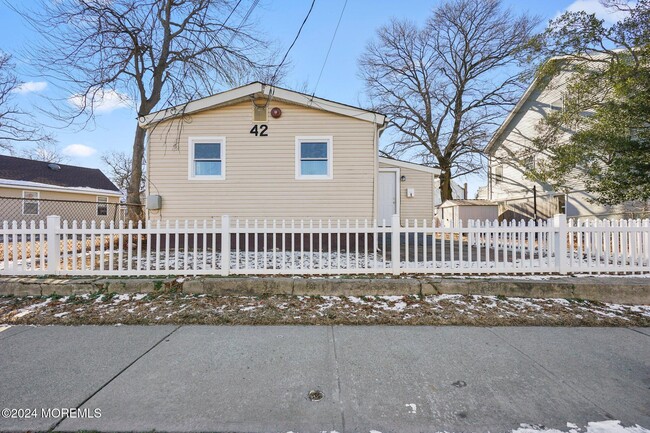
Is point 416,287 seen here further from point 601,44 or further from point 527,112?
point 527,112

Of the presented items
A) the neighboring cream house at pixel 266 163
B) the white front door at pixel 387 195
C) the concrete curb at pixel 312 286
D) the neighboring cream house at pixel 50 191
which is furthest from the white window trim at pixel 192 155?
the neighboring cream house at pixel 50 191

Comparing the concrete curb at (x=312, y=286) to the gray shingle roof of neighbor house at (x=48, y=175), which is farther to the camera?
the gray shingle roof of neighbor house at (x=48, y=175)

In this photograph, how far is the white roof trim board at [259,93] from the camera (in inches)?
297

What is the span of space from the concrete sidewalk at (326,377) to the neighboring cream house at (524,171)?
1100 cm

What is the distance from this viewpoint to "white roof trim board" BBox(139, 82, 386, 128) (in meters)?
7.55

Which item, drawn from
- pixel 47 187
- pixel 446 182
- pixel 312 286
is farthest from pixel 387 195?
pixel 47 187

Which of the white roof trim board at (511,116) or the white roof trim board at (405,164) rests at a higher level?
the white roof trim board at (511,116)

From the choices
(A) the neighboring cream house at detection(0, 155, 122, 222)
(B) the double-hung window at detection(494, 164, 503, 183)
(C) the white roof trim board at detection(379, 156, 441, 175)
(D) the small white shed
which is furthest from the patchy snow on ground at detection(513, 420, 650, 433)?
Answer: (B) the double-hung window at detection(494, 164, 503, 183)

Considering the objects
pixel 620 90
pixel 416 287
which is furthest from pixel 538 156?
pixel 416 287

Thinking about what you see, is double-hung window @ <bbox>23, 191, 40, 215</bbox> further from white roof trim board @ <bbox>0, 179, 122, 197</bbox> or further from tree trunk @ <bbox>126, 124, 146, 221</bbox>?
tree trunk @ <bbox>126, 124, 146, 221</bbox>

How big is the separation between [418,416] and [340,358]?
934 millimetres

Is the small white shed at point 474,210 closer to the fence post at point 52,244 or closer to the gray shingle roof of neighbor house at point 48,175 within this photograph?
the fence post at point 52,244

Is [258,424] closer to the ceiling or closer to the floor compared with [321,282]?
closer to the floor

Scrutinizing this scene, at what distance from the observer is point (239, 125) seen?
7.83 m
